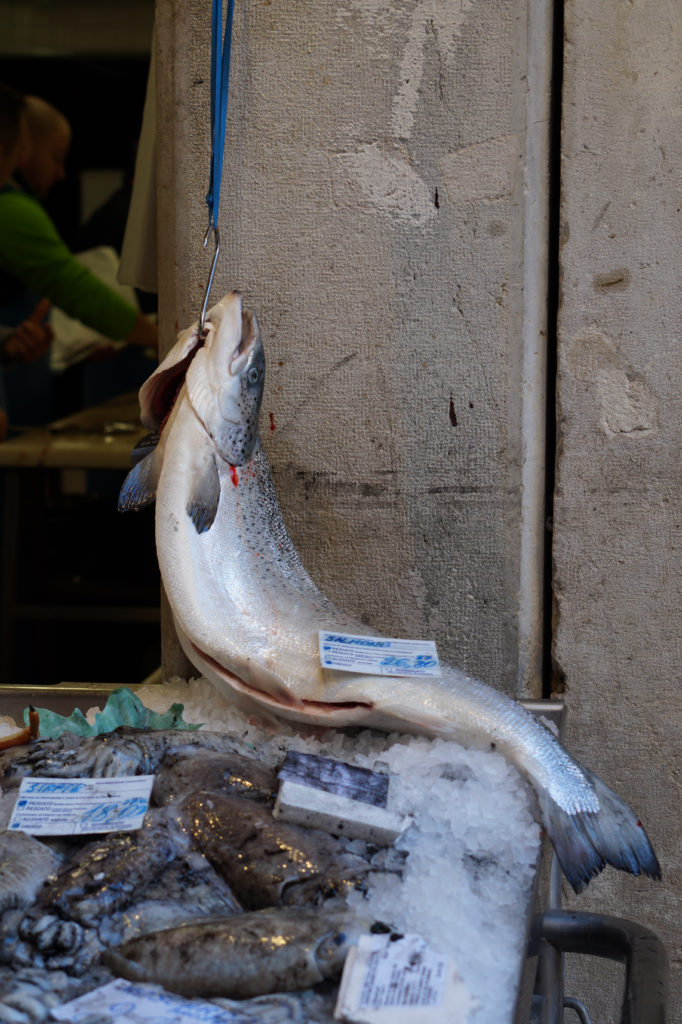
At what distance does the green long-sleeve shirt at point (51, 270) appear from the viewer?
225 inches

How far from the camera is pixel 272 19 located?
2.36m

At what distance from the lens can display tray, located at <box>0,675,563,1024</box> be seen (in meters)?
1.21

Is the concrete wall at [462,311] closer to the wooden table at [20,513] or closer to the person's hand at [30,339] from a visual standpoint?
the wooden table at [20,513]

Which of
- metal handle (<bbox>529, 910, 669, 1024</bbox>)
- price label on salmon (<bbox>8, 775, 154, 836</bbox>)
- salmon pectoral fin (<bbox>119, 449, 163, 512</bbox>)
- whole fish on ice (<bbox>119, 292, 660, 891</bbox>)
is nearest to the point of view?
metal handle (<bbox>529, 910, 669, 1024</bbox>)

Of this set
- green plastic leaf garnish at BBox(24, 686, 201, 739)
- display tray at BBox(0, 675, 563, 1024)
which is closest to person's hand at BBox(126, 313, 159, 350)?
display tray at BBox(0, 675, 563, 1024)

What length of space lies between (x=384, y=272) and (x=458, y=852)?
1.42 meters

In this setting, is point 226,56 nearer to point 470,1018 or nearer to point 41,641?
point 470,1018

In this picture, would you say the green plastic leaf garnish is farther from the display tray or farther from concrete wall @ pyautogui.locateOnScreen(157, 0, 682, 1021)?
concrete wall @ pyautogui.locateOnScreen(157, 0, 682, 1021)

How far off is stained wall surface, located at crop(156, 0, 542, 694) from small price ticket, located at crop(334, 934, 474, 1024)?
128 cm

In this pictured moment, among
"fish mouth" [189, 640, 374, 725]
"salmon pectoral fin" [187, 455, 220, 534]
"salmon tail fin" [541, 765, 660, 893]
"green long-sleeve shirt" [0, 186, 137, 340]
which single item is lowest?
"salmon tail fin" [541, 765, 660, 893]

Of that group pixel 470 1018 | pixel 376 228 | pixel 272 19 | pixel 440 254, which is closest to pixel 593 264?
pixel 440 254

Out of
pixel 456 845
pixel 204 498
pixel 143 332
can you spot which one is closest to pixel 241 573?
pixel 204 498

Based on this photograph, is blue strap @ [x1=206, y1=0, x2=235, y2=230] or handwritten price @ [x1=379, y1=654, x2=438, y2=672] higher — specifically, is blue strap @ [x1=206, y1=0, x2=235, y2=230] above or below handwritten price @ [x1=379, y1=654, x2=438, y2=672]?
above

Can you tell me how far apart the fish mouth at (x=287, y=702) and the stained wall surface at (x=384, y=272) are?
545 millimetres
